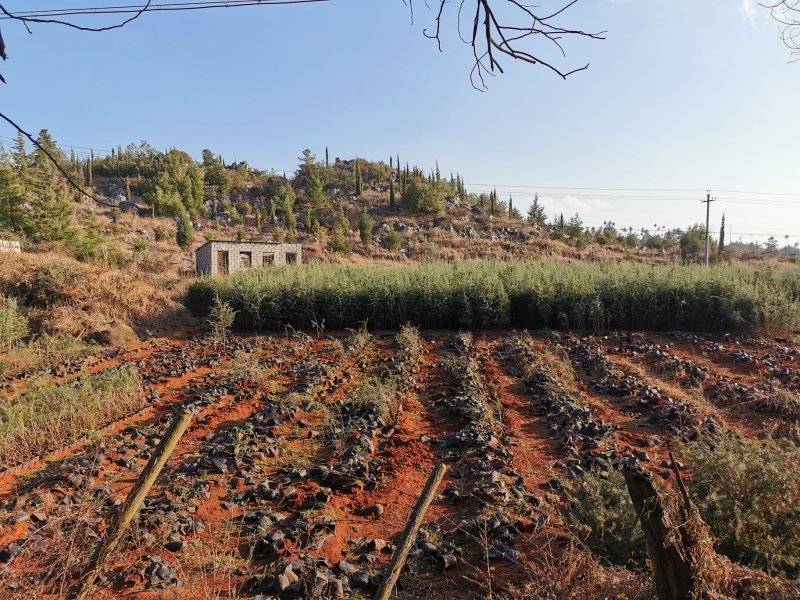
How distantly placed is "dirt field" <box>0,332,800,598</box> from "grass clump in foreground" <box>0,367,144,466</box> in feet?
0.98

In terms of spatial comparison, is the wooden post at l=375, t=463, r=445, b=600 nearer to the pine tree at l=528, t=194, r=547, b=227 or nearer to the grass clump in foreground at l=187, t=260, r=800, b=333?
the grass clump in foreground at l=187, t=260, r=800, b=333

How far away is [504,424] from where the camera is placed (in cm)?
596

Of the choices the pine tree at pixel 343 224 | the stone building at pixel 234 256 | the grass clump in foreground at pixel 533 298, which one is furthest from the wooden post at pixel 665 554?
the pine tree at pixel 343 224

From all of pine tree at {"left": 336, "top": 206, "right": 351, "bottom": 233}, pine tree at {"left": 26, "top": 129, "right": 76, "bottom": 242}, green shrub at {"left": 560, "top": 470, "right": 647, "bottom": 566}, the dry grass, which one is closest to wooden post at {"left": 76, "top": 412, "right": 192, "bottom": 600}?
green shrub at {"left": 560, "top": 470, "right": 647, "bottom": 566}

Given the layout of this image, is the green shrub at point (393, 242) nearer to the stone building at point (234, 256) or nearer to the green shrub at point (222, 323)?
the stone building at point (234, 256)

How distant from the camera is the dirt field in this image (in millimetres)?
2992

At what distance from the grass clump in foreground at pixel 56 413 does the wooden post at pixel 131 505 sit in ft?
12.5

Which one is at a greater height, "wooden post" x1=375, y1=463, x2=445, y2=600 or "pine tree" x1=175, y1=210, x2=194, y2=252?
"pine tree" x1=175, y1=210, x2=194, y2=252

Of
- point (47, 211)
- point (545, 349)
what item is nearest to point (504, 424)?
point (545, 349)

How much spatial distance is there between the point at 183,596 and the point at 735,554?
3.35 metres

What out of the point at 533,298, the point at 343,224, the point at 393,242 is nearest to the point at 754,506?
the point at 533,298

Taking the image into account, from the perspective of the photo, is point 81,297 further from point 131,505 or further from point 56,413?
point 131,505

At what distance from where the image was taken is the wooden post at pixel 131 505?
2.04 m

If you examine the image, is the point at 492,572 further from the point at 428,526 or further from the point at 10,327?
the point at 10,327
